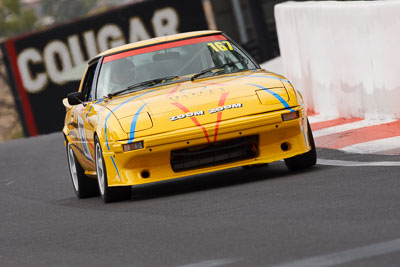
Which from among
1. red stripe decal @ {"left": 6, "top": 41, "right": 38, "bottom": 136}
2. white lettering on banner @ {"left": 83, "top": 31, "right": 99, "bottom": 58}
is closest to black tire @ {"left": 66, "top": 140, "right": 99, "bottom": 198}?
red stripe decal @ {"left": 6, "top": 41, "right": 38, "bottom": 136}

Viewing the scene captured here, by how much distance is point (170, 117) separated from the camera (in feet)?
26.8

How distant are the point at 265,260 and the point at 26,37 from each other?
23.9 m

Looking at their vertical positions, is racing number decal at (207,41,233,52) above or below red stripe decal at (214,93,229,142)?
above

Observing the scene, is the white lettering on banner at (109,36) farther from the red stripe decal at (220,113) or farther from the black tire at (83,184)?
the red stripe decal at (220,113)

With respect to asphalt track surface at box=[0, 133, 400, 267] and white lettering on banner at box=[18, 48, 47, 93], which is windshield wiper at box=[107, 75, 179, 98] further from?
white lettering on banner at box=[18, 48, 47, 93]

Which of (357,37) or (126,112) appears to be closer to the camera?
(126,112)

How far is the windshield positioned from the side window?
34 cm

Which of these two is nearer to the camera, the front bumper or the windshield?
the front bumper

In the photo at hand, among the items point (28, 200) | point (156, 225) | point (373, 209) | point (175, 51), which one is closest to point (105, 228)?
point (156, 225)

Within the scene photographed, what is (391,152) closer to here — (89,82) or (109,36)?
(89,82)

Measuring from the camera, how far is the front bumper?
8.09 meters

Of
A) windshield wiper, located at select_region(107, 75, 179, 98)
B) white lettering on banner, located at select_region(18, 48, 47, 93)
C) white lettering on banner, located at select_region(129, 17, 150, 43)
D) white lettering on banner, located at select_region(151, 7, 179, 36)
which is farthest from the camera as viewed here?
white lettering on banner, located at select_region(151, 7, 179, 36)

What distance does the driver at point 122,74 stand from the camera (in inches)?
364

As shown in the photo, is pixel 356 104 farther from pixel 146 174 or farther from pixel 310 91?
pixel 146 174
